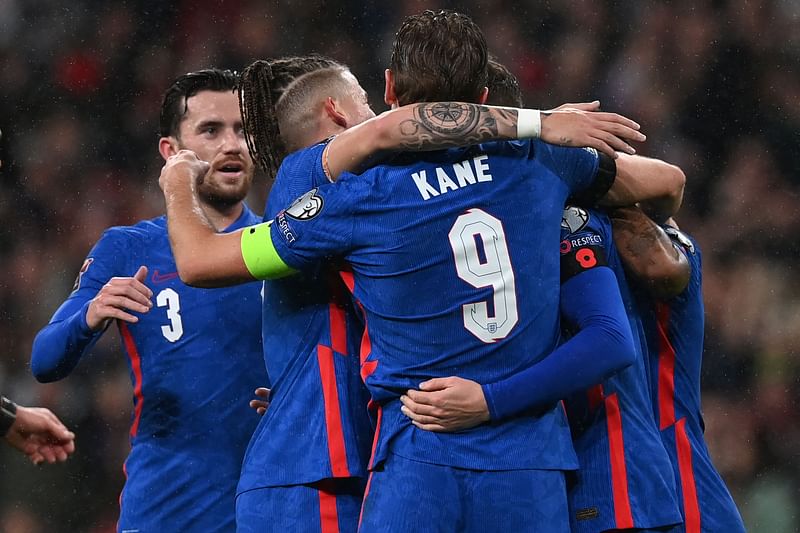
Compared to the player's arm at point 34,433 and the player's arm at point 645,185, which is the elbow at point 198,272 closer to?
the player's arm at point 645,185

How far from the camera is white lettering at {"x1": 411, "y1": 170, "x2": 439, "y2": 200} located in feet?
8.86

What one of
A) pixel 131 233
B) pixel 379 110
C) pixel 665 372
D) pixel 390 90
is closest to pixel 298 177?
pixel 390 90

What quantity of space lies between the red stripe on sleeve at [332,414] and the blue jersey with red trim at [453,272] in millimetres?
147

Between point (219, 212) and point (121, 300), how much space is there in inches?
31.0

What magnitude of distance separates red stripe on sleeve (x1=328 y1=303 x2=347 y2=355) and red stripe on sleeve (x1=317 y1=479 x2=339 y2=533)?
1.19 ft

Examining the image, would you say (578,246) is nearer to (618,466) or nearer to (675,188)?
(675,188)

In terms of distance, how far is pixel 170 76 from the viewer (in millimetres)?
8344

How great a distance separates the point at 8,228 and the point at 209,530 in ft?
15.4

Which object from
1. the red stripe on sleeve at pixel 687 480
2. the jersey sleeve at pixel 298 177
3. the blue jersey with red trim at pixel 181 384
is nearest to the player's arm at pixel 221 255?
the jersey sleeve at pixel 298 177

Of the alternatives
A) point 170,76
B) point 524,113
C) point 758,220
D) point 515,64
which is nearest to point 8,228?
point 170,76

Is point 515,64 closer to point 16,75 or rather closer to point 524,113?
point 16,75

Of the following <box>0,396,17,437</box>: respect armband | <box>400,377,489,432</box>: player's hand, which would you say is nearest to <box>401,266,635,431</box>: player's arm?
<box>400,377,489,432</box>: player's hand

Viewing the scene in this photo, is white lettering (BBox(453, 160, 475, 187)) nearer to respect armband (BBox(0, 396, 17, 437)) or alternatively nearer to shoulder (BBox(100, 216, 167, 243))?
shoulder (BBox(100, 216, 167, 243))

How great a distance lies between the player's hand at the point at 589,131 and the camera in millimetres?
2709
